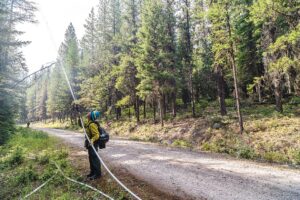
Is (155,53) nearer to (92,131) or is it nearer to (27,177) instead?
(92,131)

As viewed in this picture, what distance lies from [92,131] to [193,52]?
1891cm

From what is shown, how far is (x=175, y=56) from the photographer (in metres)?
23.3

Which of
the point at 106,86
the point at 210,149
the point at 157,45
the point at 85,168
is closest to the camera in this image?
the point at 85,168

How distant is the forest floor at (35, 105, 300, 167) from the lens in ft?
39.6

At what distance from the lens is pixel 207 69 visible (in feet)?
90.7

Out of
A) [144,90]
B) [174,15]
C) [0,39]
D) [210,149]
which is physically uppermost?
[174,15]

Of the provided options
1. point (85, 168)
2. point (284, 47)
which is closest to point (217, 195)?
point (85, 168)

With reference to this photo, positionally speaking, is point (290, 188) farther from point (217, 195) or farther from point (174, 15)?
point (174, 15)

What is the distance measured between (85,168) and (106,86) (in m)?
23.4

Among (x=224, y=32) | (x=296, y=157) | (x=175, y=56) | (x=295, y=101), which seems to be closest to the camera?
(x=296, y=157)

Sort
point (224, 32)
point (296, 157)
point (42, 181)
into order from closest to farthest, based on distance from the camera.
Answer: point (42, 181) → point (296, 157) → point (224, 32)

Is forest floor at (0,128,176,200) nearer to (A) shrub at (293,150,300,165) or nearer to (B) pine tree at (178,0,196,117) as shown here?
(A) shrub at (293,150,300,165)

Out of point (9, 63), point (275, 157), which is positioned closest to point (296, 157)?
point (275, 157)

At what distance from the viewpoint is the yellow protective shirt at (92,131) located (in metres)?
7.59
